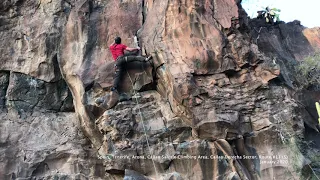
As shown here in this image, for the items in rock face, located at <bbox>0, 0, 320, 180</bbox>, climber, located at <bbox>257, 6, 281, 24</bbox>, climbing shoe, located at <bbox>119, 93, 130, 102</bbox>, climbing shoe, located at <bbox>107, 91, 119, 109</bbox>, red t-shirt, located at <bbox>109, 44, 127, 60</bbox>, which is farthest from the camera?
climber, located at <bbox>257, 6, 281, 24</bbox>

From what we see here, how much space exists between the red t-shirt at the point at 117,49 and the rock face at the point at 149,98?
512 millimetres

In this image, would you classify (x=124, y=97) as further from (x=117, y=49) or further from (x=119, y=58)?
(x=117, y=49)

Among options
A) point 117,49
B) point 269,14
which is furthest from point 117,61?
point 269,14

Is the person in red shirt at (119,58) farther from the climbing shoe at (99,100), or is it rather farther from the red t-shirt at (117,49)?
the climbing shoe at (99,100)

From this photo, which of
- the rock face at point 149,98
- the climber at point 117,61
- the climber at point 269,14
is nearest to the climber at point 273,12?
the climber at point 269,14

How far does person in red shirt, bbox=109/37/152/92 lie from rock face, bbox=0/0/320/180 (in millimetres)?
277

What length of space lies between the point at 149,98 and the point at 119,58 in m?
1.45

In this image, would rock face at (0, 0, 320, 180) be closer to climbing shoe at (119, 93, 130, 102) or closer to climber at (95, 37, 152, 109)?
climbing shoe at (119, 93, 130, 102)

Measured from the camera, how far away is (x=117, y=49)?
1098 centimetres

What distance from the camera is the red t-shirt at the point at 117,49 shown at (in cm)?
1095

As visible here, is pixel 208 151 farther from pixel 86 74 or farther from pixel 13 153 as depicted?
pixel 13 153

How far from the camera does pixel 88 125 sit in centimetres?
1120

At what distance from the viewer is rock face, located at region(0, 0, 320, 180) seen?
969 cm

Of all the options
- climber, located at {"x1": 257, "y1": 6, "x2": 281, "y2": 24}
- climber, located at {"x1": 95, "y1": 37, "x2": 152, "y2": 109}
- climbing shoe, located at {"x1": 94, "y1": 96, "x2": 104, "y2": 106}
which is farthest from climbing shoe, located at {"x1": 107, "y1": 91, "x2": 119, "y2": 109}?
climber, located at {"x1": 257, "y1": 6, "x2": 281, "y2": 24}
